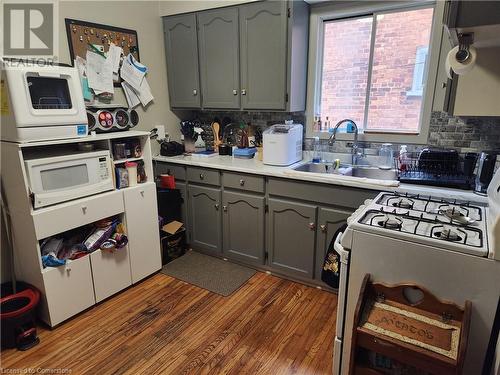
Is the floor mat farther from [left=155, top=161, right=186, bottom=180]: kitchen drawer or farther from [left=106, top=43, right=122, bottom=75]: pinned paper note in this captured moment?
[left=106, top=43, right=122, bottom=75]: pinned paper note

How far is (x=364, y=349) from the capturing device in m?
1.44

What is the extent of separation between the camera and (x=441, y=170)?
2.16 metres

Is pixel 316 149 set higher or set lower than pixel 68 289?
higher

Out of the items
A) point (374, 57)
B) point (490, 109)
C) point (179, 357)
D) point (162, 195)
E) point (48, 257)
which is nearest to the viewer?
point (490, 109)

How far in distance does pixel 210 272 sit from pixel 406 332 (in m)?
1.72

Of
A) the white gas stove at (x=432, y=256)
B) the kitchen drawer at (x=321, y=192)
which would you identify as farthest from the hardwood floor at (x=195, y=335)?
the kitchen drawer at (x=321, y=192)

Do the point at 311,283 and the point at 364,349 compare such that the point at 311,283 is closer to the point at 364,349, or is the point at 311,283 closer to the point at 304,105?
the point at 364,349

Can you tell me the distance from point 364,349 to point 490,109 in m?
1.41

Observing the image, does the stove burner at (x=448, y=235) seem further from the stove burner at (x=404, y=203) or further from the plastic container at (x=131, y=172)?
the plastic container at (x=131, y=172)

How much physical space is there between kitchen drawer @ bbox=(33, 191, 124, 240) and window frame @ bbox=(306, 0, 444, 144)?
5.63 feet

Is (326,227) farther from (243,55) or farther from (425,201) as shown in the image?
(243,55)

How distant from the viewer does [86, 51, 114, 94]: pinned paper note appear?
254cm

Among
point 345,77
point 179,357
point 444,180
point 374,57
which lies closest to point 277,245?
point 179,357

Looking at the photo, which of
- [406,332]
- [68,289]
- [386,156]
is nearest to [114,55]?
[68,289]
